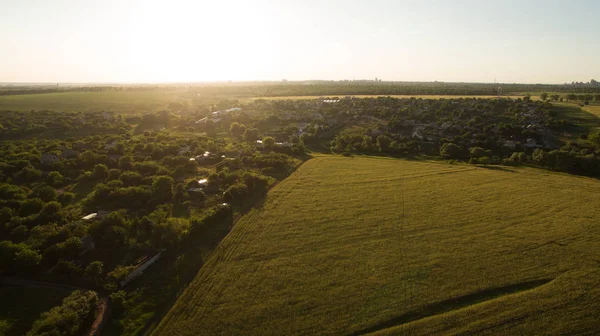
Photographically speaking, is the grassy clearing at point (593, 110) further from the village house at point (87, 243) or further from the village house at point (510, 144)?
the village house at point (87, 243)

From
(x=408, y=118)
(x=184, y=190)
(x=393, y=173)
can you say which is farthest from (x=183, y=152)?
(x=408, y=118)

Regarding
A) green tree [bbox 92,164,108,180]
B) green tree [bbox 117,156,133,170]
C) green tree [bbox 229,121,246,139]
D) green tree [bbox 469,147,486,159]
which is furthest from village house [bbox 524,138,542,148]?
green tree [bbox 92,164,108,180]

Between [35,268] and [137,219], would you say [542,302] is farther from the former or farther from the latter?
[35,268]

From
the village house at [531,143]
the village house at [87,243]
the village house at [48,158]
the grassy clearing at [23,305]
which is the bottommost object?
the grassy clearing at [23,305]

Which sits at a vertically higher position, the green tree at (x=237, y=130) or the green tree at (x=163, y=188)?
the green tree at (x=237, y=130)

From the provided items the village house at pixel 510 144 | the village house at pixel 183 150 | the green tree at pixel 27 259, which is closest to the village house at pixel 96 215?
the green tree at pixel 27 259

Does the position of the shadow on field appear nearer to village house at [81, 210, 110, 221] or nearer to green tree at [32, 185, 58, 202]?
village house at [81, 210, 110, 221]
